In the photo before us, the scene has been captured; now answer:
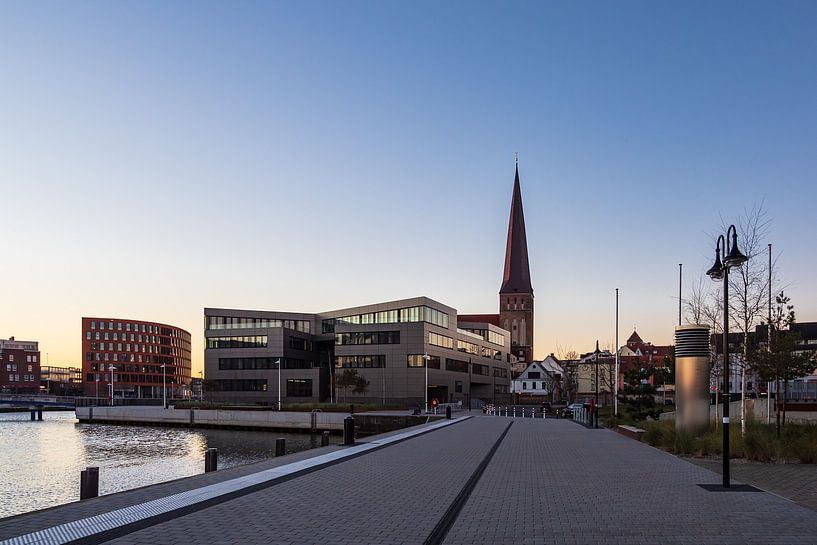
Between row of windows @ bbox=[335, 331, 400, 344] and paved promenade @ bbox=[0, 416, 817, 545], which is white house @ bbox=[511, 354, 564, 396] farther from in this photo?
paved promenade @ bbox=[0, 416, 817, 545]

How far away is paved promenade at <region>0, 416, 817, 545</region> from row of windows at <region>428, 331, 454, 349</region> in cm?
6733

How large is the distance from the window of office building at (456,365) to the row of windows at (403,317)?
473 centimetres

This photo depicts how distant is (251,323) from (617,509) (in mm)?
93136

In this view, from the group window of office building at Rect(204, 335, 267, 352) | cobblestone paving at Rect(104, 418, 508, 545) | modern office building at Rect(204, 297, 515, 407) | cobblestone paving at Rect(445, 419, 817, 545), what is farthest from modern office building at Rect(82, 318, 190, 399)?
cobblestone paving at Rect(445, 419, 817, 545)

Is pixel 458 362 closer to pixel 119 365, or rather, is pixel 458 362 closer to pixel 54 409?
pixel 54 409

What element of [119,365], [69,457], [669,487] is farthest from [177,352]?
[669,487]

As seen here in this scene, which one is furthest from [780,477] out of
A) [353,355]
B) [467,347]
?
[467,347]

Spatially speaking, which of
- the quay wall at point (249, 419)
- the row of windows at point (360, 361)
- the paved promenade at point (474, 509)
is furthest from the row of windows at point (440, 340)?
the paved promenade at point (474, 509)

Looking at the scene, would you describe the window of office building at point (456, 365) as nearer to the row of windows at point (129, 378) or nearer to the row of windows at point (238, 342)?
the row of windows at point (238, 342)

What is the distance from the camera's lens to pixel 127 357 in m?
164

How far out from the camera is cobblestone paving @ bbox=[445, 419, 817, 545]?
933cm

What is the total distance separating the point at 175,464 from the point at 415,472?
26035 mm

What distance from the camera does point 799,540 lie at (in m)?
8.97

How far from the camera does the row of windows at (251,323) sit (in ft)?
328
